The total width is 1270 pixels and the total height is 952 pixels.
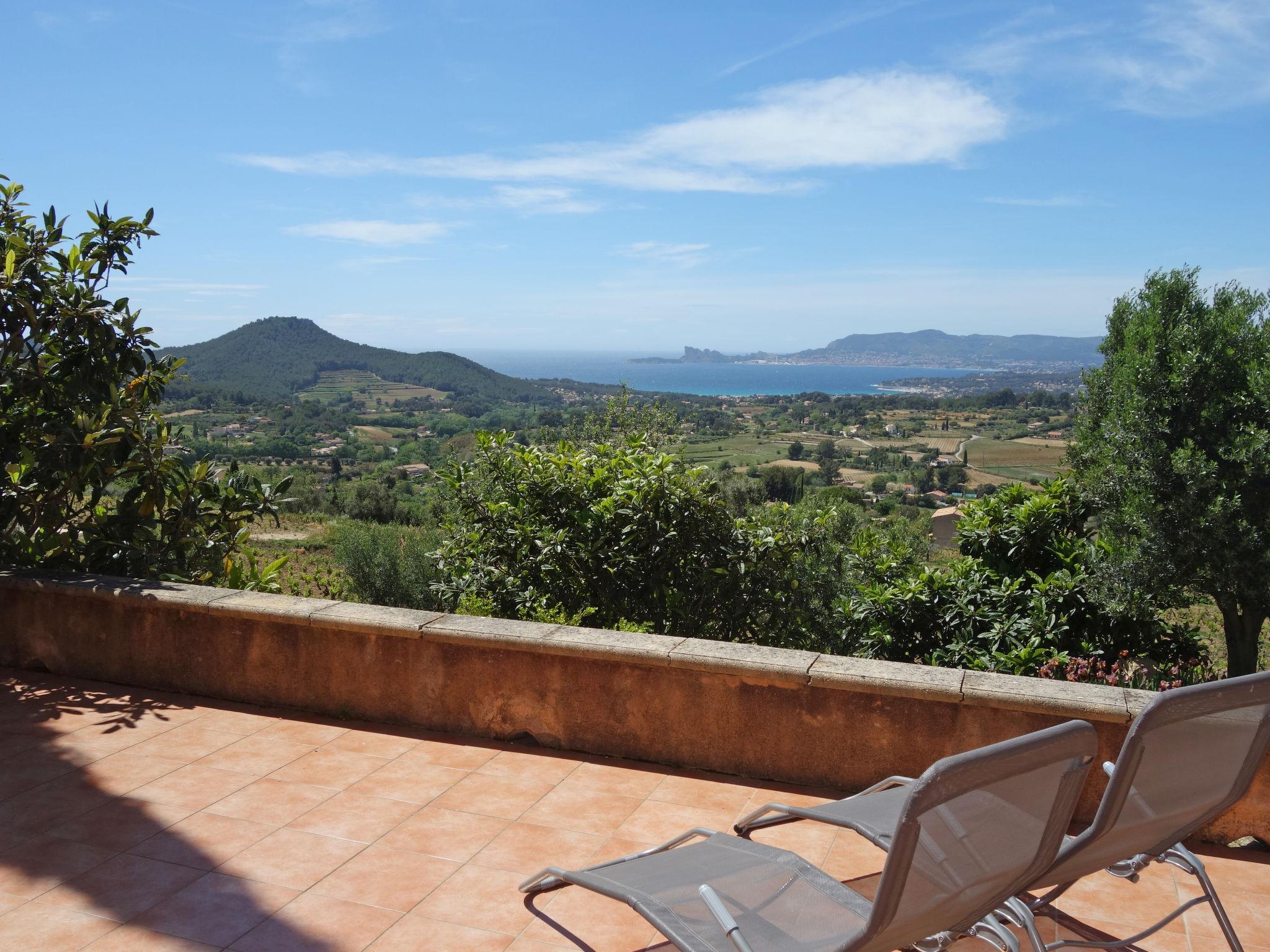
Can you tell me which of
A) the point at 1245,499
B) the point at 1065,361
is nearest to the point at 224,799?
the point at 1245,499

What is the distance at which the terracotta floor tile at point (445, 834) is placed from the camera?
2.90 metres

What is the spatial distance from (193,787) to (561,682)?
1.42m

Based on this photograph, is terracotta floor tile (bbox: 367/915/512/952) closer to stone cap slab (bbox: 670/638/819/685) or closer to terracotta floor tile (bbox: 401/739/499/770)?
terracotta floor tile (bbox: 401/739/499/770)

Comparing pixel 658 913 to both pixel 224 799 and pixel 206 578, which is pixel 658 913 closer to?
pixel 224 799

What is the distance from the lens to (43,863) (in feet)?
9.00

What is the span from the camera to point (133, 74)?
30.6 feet

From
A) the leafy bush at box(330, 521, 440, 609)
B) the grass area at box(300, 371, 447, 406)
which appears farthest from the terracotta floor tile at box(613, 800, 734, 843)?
the grass area at box(300, 371, 447, 406)

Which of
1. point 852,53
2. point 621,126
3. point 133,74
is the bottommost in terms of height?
point 133,74

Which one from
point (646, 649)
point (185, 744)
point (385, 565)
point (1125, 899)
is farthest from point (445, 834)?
point (385, 565)

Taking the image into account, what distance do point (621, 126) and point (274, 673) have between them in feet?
59.3

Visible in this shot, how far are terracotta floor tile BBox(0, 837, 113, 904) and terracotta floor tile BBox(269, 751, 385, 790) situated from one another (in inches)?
27.7

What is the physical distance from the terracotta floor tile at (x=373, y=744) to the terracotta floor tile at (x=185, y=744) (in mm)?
450

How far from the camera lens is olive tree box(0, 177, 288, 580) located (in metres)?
4.77

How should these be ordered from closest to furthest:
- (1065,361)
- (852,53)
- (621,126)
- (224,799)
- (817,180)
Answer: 1. (224,799)
2. (852,53)
3. (621,126)
4. (817,180)
5. (1065,361)
